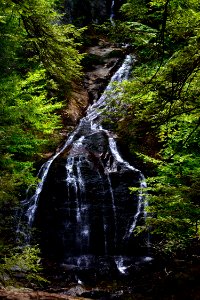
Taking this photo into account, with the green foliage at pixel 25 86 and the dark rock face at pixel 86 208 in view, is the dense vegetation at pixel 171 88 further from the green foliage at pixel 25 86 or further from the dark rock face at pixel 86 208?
the dark rock face at pixel 86 208

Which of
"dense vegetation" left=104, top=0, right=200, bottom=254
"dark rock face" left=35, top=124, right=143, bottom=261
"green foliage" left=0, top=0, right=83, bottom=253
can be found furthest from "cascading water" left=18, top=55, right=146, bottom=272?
"dense vegetation" left=104, top=0, right=200, bottom=254

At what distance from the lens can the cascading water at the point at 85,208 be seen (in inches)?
411

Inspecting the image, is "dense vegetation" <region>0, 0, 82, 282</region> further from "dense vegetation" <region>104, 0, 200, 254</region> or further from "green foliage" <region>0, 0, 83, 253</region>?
"dense vegetation" <region>104, 0, 200, 254</region>

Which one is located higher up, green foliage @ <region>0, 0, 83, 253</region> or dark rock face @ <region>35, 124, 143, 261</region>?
green foliage @ <region>0, 0, 83, 253</region>

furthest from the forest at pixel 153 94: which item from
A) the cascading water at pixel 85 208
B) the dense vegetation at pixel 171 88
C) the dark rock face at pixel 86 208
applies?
the dark rock face at pixel 86 208

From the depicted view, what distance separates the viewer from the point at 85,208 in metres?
11.0

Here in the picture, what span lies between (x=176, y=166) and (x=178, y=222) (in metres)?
2.66

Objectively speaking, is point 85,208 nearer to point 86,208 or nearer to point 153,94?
point 86,208

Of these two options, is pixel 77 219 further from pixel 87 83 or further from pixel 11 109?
pixel 87 83

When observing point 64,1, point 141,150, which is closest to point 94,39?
point 64,1

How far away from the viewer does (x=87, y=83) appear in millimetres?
21109

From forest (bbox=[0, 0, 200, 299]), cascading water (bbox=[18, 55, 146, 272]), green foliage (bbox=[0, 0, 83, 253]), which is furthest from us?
cascading water (bbox=[18, 55, 146, 272])

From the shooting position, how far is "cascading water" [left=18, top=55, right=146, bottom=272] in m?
10.4

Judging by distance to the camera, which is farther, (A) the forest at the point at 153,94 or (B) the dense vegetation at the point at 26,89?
(B) the dense vegetation at the point at 26,89
